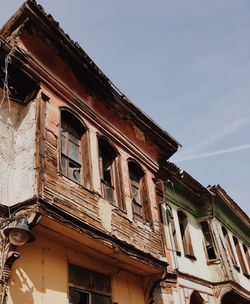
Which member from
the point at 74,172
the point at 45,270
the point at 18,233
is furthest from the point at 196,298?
the point at 18,233

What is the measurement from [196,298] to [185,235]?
2112 millimetres

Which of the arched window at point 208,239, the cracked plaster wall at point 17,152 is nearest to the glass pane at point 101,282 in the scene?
the cracked plaster wall at point 17,152

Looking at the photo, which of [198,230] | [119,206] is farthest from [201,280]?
[119,206]

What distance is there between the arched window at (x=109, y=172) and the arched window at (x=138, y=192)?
2.16 ft

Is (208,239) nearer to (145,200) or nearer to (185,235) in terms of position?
(185,235)

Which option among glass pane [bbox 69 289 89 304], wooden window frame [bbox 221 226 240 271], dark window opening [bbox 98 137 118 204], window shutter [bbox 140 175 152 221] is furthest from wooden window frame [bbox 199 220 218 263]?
glass pane [bbox 69 289 89 304]

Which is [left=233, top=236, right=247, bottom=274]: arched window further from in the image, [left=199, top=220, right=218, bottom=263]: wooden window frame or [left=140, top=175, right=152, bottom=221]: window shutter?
[left=140, top=175, right=152, bottom=221]: window shutter

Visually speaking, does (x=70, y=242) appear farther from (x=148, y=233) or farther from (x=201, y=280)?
(x=201, y=280)

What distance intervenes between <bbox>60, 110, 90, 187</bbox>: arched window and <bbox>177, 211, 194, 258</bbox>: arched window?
5.68m

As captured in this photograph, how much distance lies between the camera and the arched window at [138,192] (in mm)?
9609

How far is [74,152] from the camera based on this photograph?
27.1ft

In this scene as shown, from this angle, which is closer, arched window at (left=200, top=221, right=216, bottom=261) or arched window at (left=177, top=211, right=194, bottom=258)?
arched window at (left=177, top=211, right=194, bottom=258)

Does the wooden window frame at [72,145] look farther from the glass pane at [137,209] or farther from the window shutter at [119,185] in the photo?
the glass pane at [137,209]

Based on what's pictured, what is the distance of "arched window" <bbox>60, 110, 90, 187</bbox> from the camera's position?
25.6ft
